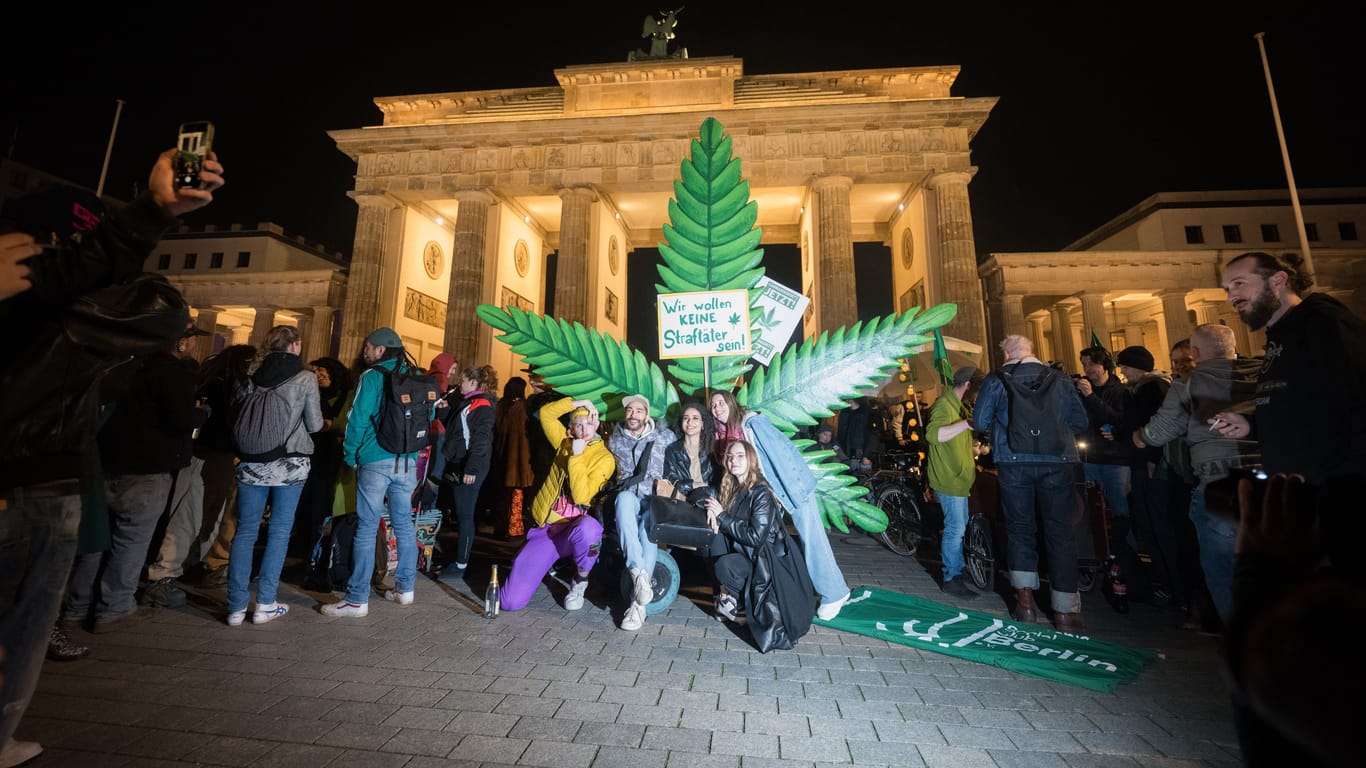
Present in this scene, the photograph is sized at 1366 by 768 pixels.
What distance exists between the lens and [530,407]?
647cm

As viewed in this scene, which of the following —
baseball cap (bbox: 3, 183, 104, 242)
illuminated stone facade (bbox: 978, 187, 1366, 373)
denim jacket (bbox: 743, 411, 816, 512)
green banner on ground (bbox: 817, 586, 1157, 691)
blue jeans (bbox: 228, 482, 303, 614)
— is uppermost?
illuminated stone facade (bbox: 978, 187, 1366, 373)

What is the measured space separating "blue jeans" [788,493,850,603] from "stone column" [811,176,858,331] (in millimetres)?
14928

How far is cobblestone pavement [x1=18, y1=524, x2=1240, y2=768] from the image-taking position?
2.10m

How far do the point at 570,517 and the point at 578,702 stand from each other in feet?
5.76

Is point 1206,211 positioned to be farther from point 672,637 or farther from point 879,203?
point 672,637

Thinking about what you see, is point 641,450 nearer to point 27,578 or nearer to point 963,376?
point 27,578

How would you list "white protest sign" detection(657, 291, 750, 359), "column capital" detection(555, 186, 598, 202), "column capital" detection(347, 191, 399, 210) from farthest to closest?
"column capital" detection(347, 191, 399, 210) → "column capital" detection(555, 186, 598, 202) → "white protest sign" detection(657, 291, 750, 359)

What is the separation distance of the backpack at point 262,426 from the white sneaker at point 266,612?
3.42ft

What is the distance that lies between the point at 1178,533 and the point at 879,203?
21.6 m

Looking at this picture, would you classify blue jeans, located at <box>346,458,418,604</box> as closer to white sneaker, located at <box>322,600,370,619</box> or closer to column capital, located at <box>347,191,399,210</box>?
white sneaker, located at <box>322,600,370,619</box>

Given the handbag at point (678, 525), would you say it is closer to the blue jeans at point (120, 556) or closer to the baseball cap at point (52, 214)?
the baseball cap at point (52, 214)

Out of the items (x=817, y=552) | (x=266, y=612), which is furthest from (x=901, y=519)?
(x=266, y=612)

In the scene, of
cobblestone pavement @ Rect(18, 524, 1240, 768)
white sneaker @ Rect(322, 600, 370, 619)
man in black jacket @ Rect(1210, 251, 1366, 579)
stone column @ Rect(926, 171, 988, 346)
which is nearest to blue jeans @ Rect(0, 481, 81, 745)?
cobblestone pavement @ Rect(18, 524, 1240, 768)

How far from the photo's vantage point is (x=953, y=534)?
193 inches
